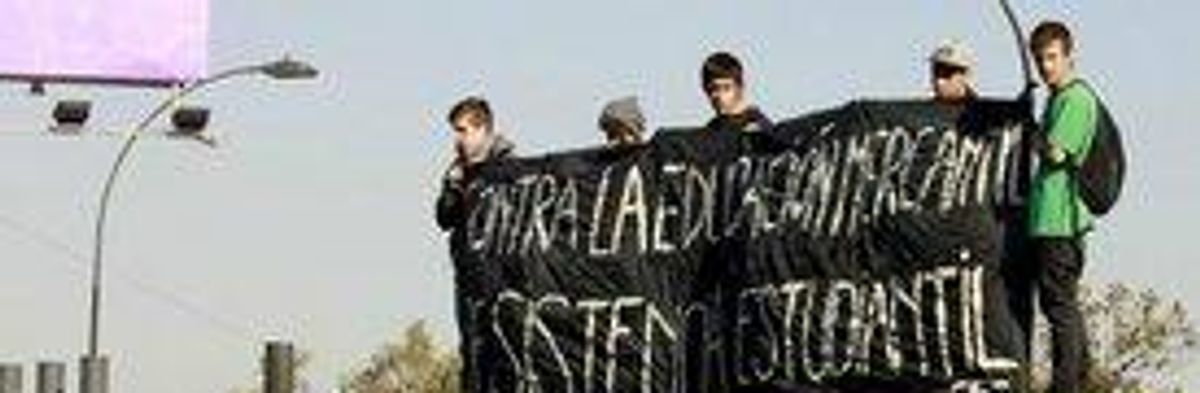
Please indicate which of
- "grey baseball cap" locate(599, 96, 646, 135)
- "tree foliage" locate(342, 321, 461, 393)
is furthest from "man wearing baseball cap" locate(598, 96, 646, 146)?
"tree foliage" locate(342, 321, 461, 393)

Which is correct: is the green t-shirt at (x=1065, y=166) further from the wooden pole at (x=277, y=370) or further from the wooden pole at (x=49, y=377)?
the wooden pole at (x=49, y=377)

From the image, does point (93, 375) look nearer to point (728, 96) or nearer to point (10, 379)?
point (10, 379)

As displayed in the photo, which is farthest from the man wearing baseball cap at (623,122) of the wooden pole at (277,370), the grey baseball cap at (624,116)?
the wooden pole at (277,370)

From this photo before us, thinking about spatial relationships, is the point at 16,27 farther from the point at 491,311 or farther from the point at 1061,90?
the point at 1061,90

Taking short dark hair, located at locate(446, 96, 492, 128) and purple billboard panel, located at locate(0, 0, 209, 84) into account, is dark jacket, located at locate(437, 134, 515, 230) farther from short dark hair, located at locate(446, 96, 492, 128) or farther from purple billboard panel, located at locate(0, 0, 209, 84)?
purple billboard panel, located at locate(0, 0, 209, 84)

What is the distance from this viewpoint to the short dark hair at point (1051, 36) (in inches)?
389

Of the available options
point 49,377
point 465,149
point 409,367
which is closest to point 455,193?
point 465,149

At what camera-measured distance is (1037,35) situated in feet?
32.7

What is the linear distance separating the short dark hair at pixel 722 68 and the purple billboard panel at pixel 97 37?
16.4m

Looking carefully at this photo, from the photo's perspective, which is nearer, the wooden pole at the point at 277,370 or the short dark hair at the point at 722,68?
the short dark hair at the point at 722,68

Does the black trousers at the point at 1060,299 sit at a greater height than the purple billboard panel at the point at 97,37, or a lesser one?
lesser

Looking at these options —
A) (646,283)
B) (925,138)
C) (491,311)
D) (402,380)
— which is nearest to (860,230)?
(925,138)

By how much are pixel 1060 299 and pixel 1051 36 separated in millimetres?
961

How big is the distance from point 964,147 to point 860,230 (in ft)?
1.81
